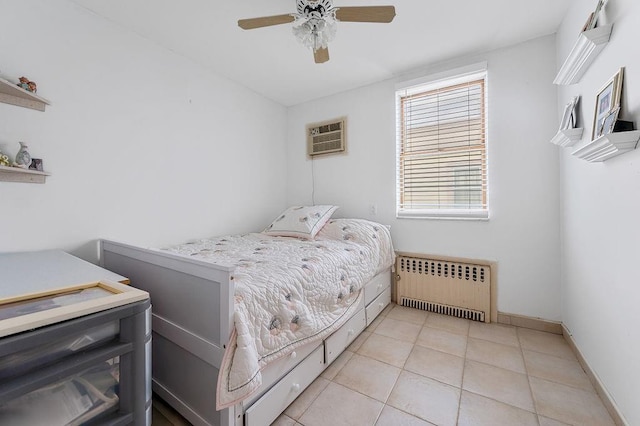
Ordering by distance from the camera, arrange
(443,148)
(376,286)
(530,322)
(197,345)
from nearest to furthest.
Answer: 1. (197,345)
2. (530,322)
3. (376,286)
4. (443,148)

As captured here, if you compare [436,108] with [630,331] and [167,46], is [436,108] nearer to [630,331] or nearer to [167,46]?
[630,331]

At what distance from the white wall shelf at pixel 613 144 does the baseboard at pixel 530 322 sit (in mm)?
1443

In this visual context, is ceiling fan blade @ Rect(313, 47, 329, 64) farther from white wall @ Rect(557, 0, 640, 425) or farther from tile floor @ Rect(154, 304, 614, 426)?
tile floor @ Rect(154, 304, 614, 426)

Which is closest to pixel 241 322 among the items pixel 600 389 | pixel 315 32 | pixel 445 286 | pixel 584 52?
pixel 315 32

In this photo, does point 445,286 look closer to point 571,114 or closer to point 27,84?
point 571,114

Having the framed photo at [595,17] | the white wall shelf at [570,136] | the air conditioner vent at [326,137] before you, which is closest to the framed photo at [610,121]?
the white wall shelf at [570,136]

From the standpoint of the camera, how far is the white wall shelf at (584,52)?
1.27 metres

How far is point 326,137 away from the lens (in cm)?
309

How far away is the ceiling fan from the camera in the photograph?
1.37 m

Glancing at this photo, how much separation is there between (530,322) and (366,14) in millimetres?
2580

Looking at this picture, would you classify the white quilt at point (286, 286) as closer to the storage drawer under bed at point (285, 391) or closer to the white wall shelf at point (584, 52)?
the storage drawer under bed at point (285, 391)

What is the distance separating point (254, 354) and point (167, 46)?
94.6 inches

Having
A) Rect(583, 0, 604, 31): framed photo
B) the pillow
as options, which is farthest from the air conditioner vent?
Rect(583, 0, 604, 31): framed photo

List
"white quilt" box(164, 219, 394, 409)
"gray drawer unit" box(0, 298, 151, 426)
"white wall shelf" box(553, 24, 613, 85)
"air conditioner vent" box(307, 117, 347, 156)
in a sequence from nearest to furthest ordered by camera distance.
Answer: "gray drawer unit" box(0, 298, 151, 426), "white quilt" box(164, 219, 394, 409), "white wall shelf" box(553, 24, 613, 85), "air conditioner vent" box(307, 117, 347, 156)
